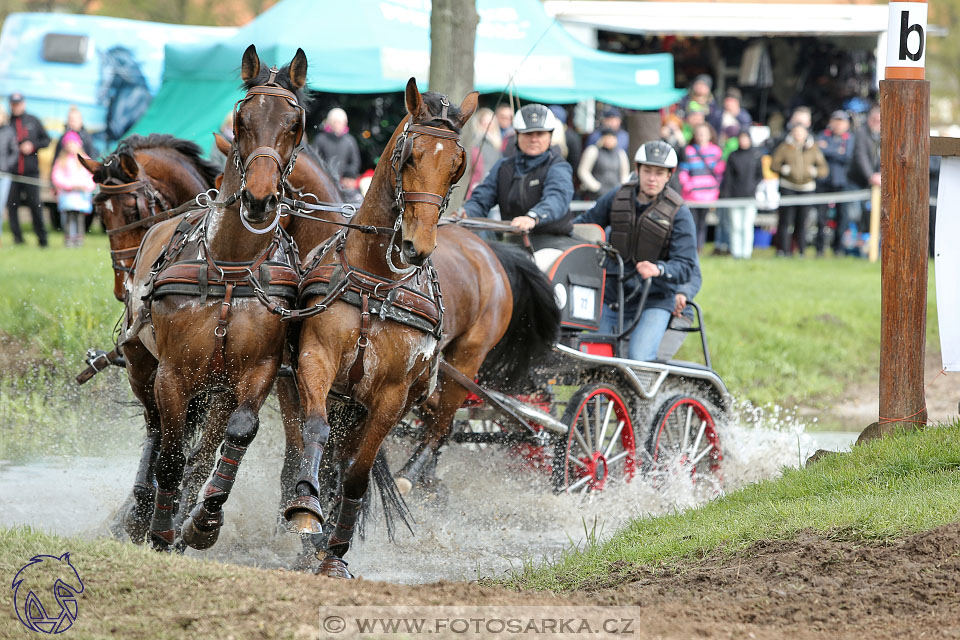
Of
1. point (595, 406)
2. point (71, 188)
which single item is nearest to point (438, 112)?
point (595, 406)

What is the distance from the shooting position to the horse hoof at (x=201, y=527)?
505 cm

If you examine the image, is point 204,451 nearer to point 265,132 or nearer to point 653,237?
point 265,132

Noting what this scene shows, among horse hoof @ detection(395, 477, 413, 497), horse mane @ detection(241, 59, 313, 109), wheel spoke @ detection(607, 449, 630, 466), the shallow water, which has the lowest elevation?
the shallow water

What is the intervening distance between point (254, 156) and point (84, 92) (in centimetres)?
1391

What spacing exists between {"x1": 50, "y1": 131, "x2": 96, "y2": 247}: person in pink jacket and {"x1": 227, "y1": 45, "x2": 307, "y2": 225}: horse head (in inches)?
416

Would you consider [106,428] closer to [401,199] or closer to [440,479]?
[440,479]

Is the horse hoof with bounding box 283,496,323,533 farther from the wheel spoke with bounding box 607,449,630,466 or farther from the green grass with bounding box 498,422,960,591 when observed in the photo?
the wheel spoke with bounding box 607,449,630,466

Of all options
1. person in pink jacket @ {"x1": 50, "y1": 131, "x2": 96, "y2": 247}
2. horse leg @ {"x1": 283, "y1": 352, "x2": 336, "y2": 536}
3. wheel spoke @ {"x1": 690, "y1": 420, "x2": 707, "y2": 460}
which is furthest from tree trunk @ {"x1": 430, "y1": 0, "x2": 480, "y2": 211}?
person in pink jacket @ {"x1": 50, "y1": 131, "x2": 96, "y2": 247}

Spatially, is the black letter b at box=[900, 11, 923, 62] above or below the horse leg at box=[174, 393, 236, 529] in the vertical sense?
above

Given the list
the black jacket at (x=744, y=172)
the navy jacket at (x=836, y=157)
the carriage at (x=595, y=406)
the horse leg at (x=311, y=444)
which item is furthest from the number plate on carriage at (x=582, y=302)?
Answer: the navy jacket at (x=836, y=157)

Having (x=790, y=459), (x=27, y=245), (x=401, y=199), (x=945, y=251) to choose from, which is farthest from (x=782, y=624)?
(x=27, y=245)

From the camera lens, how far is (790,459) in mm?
8086

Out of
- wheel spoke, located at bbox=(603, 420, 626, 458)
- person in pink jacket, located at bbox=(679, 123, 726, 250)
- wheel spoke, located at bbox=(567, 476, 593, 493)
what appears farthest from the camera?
person in pink jacket, located at bbox=(679, 123, 726, 250)

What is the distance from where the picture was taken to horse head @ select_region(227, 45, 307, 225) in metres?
4.81
